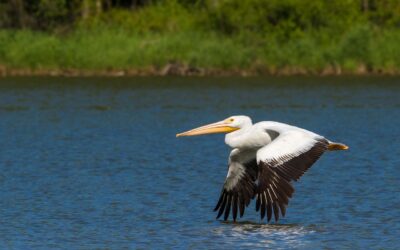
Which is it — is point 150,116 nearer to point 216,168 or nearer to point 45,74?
point 216,168

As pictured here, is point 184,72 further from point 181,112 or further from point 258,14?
point 181,112

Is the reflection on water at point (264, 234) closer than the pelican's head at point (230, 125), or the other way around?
the reflection on water at point (264, 234)

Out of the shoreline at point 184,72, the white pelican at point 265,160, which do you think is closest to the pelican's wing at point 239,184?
the white pelican at point 265,160

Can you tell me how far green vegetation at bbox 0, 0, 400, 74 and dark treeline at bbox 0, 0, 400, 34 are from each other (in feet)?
0.10

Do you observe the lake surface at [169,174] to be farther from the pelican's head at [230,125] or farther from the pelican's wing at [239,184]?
the pelican's head at [230,125]

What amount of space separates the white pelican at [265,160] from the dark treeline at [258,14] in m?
25.6

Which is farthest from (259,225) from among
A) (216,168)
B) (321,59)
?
(321,59)

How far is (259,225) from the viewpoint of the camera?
1036 centimetres

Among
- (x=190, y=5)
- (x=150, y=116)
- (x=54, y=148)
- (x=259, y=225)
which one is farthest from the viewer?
(x=190, y=5)

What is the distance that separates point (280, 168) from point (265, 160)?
0.43ft

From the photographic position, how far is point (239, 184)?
1063cm

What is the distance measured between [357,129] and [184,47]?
14600mm

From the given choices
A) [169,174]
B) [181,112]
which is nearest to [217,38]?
[181,112]

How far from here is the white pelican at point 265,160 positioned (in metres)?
9.59
